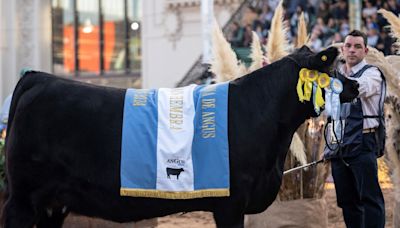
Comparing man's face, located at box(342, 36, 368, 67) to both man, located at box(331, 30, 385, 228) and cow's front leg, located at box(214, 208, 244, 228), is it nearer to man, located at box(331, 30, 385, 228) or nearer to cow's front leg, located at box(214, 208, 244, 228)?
man, located at box(331, 30, 385, 228)

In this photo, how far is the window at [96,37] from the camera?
27.3 metres

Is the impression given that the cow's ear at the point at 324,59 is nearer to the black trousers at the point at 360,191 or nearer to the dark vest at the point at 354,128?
the dark vest at the point at 354,128

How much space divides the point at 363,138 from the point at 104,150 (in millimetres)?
2060

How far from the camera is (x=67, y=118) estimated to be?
4.56 m

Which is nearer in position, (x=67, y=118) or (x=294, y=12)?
(x=67, y=118)

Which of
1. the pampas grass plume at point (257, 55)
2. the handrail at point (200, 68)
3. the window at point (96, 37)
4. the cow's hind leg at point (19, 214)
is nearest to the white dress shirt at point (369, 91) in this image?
the pampas grass plume at point (257, 55)

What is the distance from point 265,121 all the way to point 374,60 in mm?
2007

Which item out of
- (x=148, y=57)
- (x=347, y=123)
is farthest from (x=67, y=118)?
(x=148, y=57)

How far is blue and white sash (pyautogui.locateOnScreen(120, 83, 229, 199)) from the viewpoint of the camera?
444 centimetres

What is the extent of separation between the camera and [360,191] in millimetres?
5324

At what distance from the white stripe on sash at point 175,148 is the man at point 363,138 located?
55.4 inches

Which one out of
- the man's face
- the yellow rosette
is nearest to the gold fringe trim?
the yellow rosette

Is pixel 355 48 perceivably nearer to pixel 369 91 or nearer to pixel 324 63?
pixel 369 91

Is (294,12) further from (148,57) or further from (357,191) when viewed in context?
(357,191)
